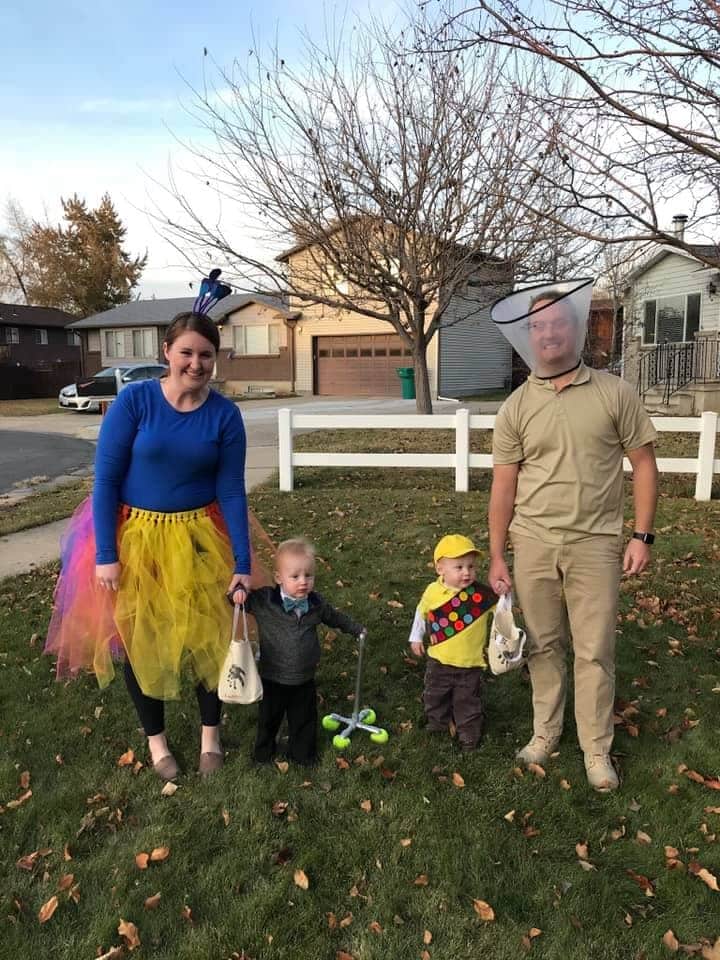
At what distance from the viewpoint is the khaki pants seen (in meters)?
2.90

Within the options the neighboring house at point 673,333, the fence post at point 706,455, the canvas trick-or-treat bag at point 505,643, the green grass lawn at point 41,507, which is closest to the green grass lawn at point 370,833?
the canvas trick-or-treat bag at point 505,643

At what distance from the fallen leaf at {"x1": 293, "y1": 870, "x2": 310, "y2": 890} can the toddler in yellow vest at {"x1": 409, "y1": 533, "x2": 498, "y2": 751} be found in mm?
1091

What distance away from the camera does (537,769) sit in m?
3.19

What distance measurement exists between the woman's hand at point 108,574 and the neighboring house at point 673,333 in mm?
18018

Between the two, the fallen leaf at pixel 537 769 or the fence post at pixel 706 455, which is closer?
the fallen leaf at pixel 537 769

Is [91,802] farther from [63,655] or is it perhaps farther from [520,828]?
[520,828]

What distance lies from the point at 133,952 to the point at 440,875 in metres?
1.09

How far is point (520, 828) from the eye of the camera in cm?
287

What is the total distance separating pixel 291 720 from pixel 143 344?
3823 cm

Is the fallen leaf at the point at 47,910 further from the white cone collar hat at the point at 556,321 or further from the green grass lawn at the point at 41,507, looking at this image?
the green grass lawn at the point at 41,507

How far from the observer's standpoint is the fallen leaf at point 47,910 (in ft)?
7.87

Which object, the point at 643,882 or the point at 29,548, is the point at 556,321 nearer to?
the point at 643,882

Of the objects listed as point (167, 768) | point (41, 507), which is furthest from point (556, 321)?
point (41, 507)

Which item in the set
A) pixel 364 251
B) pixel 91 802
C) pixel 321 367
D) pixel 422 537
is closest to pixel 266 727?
pixel 91 802
